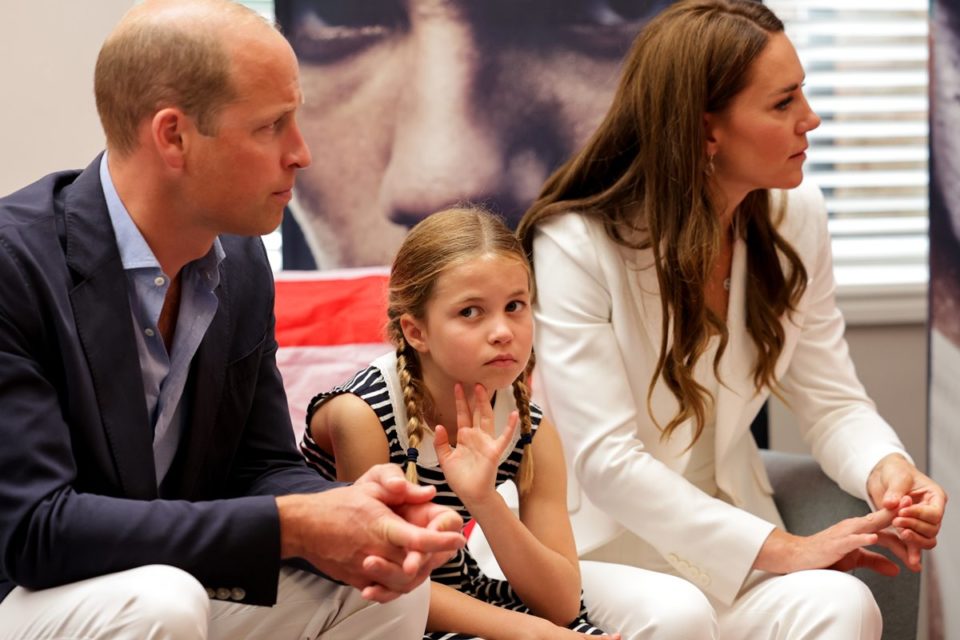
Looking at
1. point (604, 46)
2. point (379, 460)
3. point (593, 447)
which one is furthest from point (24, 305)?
point (604, 46)

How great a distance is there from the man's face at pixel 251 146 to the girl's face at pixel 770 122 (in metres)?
0.88

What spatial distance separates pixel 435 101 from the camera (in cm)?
314

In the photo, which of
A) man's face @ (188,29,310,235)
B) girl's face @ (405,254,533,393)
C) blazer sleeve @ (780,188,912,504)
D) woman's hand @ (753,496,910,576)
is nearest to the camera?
man's face @ (188,29,310,235)

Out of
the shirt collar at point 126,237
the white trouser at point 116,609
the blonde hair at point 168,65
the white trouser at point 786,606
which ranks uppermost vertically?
the blonde hair at point 168,65

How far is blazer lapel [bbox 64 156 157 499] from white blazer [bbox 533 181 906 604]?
0.85 metres

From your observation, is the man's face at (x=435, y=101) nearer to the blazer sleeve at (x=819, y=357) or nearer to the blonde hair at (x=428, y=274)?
the blazer sleeve at (x=819, y=357)

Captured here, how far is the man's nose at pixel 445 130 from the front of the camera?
313 centimetres

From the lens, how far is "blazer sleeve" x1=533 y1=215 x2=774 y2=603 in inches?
84.2

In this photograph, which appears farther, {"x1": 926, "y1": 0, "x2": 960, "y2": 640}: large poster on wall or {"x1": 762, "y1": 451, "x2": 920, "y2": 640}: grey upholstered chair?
{"x1": 926, "y1": 0, "x2": 960, "y2": 640}: large poster on wall

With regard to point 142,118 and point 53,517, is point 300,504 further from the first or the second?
point 142,118

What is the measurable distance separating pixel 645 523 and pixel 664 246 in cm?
49

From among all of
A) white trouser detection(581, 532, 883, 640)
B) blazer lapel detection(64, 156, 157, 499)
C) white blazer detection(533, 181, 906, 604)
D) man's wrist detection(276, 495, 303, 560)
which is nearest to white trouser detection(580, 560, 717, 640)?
white trouser detection(581, 532, 883, 640)

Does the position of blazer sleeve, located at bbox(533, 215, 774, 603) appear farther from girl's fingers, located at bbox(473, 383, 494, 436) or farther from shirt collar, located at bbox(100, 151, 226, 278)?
shirt collar, located at bbox(100, 151, 226, 278)

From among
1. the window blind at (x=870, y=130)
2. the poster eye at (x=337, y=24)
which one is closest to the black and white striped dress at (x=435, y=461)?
the poster eye at (x=337, y=24)
